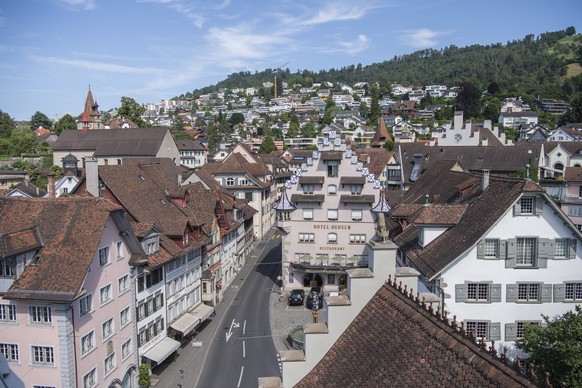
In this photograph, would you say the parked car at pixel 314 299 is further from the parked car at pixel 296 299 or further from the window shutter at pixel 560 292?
the window shutter at pixel 560 292

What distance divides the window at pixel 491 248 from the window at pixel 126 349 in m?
23.3

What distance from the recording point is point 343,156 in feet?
184

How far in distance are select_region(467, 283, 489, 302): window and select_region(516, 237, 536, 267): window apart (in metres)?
2.43

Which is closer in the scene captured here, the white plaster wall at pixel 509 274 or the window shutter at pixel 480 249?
the white plaster wall at pixel 509 274

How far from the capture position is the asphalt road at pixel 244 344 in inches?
1447

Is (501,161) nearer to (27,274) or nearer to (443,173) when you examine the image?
(443,173)

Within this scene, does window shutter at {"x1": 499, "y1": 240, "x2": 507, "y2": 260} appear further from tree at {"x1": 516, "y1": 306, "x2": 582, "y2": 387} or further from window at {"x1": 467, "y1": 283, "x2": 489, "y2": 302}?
tree at {"x1": 516, "y1": 306, "x2": 582, "y2": 387}

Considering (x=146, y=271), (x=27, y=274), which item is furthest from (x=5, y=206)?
(x=146, y=271)

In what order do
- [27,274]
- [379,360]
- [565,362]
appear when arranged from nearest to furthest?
[379,360], [565,362], [27,274]

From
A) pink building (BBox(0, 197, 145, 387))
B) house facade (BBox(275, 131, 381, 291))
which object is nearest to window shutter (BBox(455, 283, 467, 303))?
pink building (BBox(0, 197, 145, 387))

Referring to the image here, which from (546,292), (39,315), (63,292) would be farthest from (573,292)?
(39,315)

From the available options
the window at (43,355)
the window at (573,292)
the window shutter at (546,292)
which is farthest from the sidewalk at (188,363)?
the window at (573,292)

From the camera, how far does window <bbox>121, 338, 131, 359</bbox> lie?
33.6 m

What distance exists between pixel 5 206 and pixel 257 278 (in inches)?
1372
